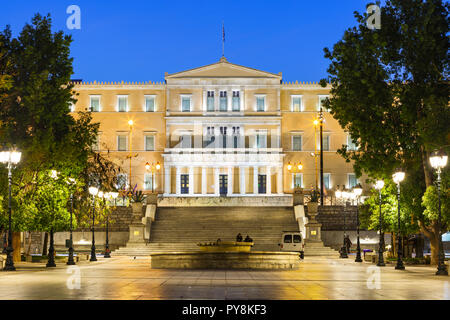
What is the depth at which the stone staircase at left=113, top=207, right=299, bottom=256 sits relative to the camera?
4356 cm

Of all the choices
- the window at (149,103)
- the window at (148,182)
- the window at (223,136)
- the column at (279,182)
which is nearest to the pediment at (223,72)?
the window at (149,103)

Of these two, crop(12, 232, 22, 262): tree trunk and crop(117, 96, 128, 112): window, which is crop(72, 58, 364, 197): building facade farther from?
crop(12, 232, 22, 262): tree trunk

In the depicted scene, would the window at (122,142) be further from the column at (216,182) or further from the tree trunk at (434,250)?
the tree trunk at (434,250)

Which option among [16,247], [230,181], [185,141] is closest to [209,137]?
[185,141]

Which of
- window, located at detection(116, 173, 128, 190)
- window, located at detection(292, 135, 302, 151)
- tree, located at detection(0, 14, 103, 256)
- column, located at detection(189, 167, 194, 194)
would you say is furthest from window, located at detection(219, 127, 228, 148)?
tree, located at detection(0, 14, 103, 256)

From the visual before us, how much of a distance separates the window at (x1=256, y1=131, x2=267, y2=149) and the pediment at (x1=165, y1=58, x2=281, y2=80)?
629 centimetres

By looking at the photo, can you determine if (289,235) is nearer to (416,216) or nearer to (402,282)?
(416,216)

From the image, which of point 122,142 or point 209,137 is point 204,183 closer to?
point 209,137

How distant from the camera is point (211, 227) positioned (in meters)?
47.8

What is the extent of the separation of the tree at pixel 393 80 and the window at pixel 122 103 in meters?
47.9

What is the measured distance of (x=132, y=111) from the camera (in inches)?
2970

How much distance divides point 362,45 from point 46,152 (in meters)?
15.0

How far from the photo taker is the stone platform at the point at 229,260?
27.2 meters
